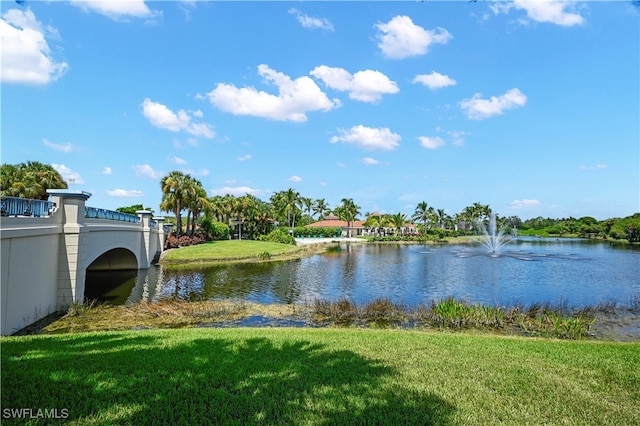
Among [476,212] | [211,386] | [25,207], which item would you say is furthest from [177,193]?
[476,212]

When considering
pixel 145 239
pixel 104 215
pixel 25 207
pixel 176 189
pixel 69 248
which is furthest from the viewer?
pixel 176 189

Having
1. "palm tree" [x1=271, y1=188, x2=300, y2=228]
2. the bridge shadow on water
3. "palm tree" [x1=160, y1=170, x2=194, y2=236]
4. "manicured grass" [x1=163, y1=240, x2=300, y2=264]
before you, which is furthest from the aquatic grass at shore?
"palm tree" [x1=271, y1=188, x2=300, y2=228]

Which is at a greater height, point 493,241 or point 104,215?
point 104,215

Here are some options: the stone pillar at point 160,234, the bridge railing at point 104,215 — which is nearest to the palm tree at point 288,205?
the stone pillar at point 160,234

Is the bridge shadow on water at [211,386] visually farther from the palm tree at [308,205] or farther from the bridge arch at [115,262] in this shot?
the palm tree at [308,205]

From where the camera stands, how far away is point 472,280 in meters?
29.9

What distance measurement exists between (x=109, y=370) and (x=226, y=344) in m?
2.65

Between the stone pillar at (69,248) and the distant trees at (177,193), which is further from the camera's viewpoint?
the distant trees at (177,193)

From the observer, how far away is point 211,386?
231 inches

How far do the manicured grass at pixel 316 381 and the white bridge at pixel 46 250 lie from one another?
11.3 ft

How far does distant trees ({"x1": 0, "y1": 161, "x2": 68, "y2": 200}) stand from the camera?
31219 mm

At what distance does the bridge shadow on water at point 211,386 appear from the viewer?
194 inches

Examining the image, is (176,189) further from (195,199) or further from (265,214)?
(265,214)

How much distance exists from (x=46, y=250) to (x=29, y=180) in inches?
1018
